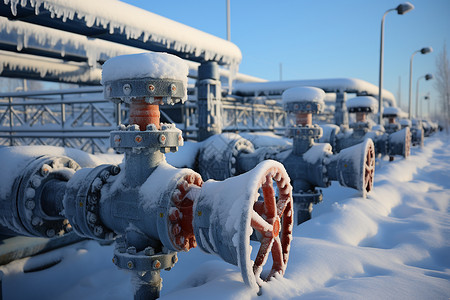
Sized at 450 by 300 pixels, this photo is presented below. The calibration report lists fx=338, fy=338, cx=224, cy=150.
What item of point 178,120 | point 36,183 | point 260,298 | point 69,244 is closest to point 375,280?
point 260,298

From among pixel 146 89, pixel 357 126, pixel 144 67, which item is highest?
pixel 144 67

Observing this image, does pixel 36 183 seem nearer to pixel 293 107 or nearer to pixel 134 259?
pixel 134 259

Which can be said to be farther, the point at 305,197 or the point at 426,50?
the point at 426,50

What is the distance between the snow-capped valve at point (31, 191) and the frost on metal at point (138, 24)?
4.11 feet

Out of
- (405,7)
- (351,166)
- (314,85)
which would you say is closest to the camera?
(351,166)

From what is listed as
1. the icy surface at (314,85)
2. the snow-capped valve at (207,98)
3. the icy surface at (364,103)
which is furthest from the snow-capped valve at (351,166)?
the icy surface at (314,85)

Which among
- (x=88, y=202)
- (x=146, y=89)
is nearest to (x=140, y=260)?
(x=88, y=202)

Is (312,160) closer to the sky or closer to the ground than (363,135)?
closer to the ground

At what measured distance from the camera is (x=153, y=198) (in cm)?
212

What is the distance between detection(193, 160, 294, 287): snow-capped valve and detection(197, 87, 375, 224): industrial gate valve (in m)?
2.27

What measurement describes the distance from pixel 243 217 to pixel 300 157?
3020 millimetres

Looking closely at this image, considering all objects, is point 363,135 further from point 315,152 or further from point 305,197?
point 305,197

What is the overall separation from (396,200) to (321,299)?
3644 mm

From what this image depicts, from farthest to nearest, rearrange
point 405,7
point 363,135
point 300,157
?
1. point 405,7
2. point 363,135
3. point 300,157
